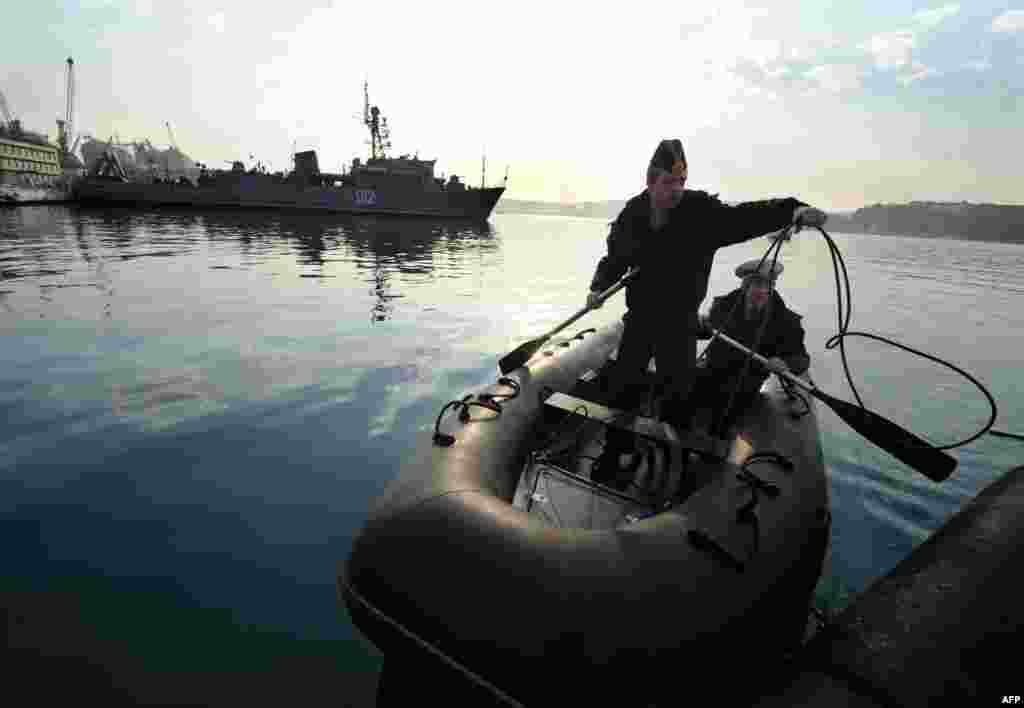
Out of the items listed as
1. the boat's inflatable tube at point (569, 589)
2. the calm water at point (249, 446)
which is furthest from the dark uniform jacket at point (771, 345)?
the boat's inflatable tube at point (569, 589)

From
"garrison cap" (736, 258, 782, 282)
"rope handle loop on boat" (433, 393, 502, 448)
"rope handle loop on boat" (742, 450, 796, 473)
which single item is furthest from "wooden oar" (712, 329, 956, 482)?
"rope handle loop on boat" (433, 393, 502, 448)

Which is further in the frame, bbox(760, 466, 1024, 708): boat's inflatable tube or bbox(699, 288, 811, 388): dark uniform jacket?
bbox(699, 288, 811, 388): dark uniform jacket

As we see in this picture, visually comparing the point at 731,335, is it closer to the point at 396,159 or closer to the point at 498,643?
the point at 498,643

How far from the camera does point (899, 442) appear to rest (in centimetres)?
327

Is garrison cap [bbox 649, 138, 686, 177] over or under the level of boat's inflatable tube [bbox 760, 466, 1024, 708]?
over

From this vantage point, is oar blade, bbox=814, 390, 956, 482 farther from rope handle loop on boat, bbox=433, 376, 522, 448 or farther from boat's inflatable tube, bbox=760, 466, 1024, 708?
rope handle loop on boat, bbox=433, 376, 522, 448

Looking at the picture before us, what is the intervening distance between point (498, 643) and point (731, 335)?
4.49 meters

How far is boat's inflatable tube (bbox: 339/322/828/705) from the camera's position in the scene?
1.87m

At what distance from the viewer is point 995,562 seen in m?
2.47

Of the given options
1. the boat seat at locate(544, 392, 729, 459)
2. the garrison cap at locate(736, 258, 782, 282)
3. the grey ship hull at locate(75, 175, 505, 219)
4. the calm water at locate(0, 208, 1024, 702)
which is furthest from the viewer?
the grey ship hull at locate(75, 175, 505, 219)

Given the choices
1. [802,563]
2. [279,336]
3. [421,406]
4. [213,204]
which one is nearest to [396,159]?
[213,204]

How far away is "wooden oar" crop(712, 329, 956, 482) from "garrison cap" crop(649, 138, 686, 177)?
6.29ft

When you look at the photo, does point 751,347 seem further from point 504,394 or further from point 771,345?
point 504,394

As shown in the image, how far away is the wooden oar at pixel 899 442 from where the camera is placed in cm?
311
